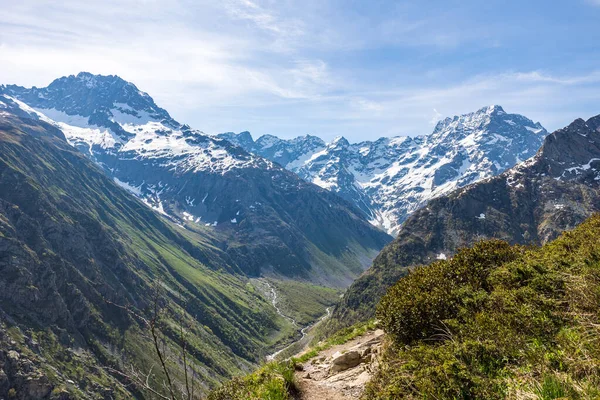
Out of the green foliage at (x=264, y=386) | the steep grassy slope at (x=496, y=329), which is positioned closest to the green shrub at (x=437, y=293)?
the steep grassy slope at (x=496, y=329)

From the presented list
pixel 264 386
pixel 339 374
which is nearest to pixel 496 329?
pixel 339 374

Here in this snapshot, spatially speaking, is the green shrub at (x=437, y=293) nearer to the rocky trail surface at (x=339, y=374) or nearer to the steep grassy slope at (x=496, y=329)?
the steep grassy slope at (x=496, y=329)

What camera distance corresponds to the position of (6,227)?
195 metres

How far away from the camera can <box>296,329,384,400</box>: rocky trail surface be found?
13.4m

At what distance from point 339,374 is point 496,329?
7.56m

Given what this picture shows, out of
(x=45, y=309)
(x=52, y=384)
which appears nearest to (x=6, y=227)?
(x=45, y=309)

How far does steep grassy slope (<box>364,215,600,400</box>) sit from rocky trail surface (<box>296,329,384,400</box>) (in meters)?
1.89

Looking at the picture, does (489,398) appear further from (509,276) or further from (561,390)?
(509,276)

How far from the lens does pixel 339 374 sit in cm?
1538

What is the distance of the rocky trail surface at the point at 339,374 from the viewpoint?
13.4 m

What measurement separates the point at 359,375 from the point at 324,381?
5.60ft

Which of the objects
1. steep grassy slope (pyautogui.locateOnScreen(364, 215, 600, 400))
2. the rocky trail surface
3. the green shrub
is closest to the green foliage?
the rocky trail surface

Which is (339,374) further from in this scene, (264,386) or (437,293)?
(437,293)

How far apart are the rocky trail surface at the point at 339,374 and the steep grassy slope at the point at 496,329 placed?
1892mm
